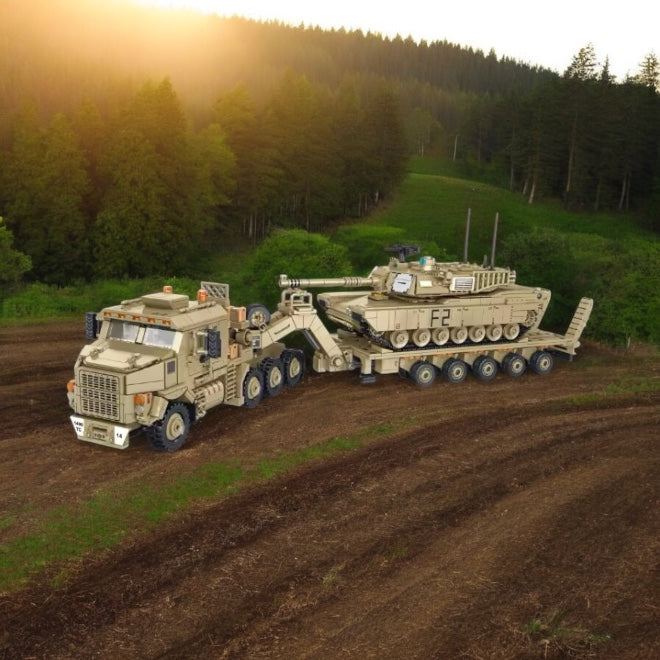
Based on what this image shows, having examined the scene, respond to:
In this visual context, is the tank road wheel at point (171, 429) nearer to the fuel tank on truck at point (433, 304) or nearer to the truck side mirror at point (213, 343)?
the truck side mirror at point (213, 343)

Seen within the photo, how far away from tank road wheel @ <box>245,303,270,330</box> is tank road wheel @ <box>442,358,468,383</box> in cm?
619

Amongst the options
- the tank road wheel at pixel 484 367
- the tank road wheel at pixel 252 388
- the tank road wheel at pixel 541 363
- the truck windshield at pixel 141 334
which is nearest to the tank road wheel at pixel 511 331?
the tank road wheel at pixel 541 363

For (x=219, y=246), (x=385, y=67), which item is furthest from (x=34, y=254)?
(x=385, y=67)

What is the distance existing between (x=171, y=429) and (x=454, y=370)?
9650mm

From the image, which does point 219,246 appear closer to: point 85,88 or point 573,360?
point 85,88

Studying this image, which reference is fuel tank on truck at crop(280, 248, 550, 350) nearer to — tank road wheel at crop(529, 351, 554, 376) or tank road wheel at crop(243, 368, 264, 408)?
tank road wheel at crop(529, 351, 554, 376)

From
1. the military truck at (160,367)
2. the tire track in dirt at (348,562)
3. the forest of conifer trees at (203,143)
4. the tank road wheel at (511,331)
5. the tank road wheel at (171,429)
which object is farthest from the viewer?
the forest of conifer trees at (203,143)

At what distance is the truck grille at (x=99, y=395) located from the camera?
14.9 meters

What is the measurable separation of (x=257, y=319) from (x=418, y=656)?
11264mm

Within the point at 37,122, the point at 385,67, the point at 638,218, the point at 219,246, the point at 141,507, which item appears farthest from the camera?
the point at 385,67

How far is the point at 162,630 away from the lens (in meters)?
9.65

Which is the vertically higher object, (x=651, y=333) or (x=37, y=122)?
(x=37, y=122)

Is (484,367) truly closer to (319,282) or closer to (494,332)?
(494,332)

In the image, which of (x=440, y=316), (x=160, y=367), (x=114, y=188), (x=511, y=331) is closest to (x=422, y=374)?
(x=440, y=316)
